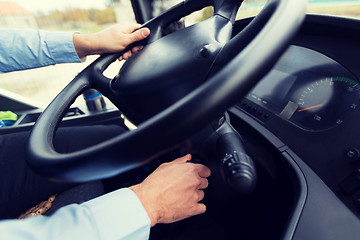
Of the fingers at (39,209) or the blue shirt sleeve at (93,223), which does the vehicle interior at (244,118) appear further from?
the fingers at (39,209)

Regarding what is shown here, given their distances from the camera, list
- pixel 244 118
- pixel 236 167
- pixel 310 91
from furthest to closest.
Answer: pixel 244 118, pixel 310 91, pixel 236 167

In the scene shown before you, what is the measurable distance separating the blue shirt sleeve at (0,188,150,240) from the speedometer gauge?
463 millimetres

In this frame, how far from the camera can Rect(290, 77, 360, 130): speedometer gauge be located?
0.47 metres

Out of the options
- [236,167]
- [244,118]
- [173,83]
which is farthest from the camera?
[244,118]

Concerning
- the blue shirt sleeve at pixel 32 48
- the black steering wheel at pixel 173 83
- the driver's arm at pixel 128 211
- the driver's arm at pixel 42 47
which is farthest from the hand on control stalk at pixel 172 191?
the blue shirt sleeve at pixel 32 48

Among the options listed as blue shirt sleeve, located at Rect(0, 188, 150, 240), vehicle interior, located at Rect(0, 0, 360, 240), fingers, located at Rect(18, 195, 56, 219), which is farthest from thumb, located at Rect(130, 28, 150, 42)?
fingers, located at Rect(18, 195, 56, 219)

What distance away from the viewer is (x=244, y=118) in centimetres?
68

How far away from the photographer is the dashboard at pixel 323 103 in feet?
1.46

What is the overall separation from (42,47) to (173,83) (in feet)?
1.91

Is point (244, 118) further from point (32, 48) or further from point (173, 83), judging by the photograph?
point (32, 48)

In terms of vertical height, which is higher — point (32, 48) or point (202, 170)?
point (32, 48)

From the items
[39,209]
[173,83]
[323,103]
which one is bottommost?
[39,209]

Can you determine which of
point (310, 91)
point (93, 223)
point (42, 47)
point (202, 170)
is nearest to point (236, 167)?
point (202, 170)

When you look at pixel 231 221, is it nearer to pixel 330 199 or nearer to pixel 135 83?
pixel 330 199
